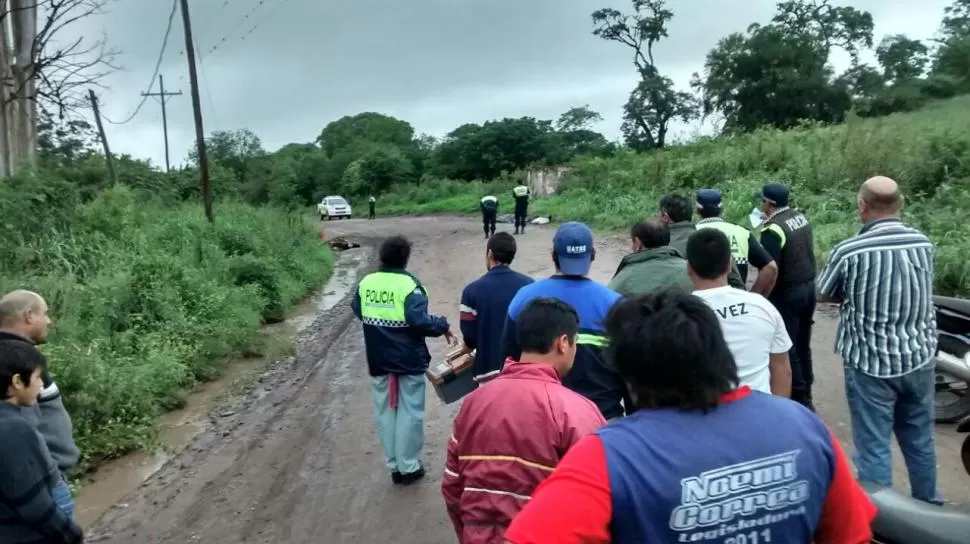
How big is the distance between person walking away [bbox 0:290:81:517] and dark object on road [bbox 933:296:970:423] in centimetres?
578

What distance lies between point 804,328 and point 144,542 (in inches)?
207

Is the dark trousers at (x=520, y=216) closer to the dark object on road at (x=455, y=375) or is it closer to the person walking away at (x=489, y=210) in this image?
the person walking away at (x=489, y=210)

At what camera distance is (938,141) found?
1549 cm

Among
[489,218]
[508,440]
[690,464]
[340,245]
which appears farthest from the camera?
[340,245]

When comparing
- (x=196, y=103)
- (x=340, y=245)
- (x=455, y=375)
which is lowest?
(x=340, y=245)

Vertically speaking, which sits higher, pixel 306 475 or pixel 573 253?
pixel 573 253

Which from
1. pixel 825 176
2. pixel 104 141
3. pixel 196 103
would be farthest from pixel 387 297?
pixel 104 141

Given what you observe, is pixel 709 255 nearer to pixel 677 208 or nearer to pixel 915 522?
pixel 915 522

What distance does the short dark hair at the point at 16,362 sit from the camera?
3369mm

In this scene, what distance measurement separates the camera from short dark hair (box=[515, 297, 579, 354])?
316cm

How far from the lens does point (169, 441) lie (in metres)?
8.43

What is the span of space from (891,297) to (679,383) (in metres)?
3.08

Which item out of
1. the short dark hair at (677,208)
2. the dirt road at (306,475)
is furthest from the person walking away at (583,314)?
the short dark hair at (677,208)

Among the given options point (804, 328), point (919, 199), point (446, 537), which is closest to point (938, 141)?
point (919, 199)
